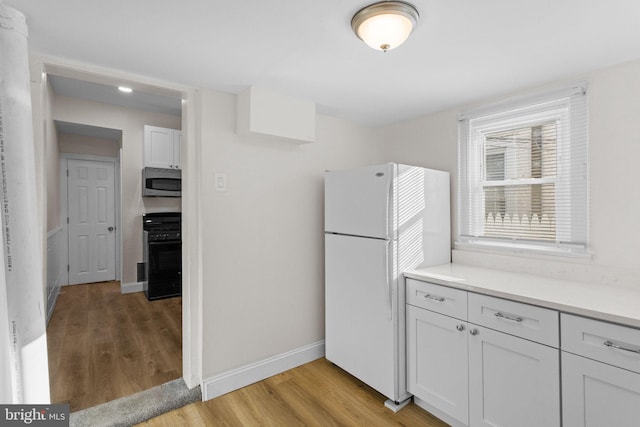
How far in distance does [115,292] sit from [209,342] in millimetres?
3284

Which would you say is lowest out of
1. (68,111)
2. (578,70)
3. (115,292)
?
(115,292)

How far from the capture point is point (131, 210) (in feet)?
15.0

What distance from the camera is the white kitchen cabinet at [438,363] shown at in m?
1.85

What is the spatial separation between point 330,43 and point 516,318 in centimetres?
168

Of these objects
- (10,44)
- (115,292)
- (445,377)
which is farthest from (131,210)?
(445,377)

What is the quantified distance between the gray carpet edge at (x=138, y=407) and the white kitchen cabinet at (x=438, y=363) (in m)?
1.50

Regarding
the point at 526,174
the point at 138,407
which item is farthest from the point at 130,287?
the point at 526,174

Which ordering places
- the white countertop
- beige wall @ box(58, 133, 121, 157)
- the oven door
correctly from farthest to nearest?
beige wall @ box(58, 133, 121, 157) → the oven door → the white countertop

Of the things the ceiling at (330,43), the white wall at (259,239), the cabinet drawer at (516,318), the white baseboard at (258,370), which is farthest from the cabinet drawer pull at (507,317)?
the white baseboard at (258,370)

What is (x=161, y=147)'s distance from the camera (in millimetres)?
4414

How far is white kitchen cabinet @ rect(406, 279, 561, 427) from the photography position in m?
1.53

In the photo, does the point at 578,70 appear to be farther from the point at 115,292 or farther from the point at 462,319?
the point at 115,292

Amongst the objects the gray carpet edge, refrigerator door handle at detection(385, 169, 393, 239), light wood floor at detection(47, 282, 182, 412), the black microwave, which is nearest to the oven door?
light wood floor at detection(47, 282, 182, 412)

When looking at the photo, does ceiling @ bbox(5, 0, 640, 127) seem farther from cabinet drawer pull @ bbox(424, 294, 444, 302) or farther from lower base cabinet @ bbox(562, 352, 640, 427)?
lower base cabinet @ bbox(562, 352, 640, 427)
